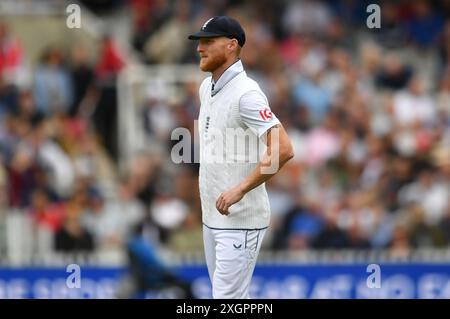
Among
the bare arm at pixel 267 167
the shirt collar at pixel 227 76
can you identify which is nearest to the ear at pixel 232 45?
Answer: the shirt collar at pixel 227 76

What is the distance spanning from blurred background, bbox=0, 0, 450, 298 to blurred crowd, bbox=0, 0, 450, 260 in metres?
0.02

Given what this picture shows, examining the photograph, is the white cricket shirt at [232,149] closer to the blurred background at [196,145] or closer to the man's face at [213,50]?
the man's face at [213,50]

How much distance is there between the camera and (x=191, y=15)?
58.3 feet

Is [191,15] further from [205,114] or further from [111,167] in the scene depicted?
[205,114]

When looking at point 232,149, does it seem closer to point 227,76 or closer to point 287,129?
point 227,76

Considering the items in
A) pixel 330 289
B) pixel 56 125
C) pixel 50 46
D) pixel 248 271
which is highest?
pixel 50 46

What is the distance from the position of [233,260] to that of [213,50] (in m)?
1.46

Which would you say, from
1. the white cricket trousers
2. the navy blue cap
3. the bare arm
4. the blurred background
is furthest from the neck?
the blurred background

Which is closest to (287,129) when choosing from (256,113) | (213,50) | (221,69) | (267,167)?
(221,69)

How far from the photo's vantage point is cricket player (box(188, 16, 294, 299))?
8711 mm

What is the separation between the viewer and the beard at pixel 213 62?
878 centimetres

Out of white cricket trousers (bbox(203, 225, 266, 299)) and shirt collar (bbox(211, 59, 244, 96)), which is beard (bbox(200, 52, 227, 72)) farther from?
white cricket trousers (bbox(203, 225, 266, 299))

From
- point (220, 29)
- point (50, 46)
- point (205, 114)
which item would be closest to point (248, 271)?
point (205, 114)
